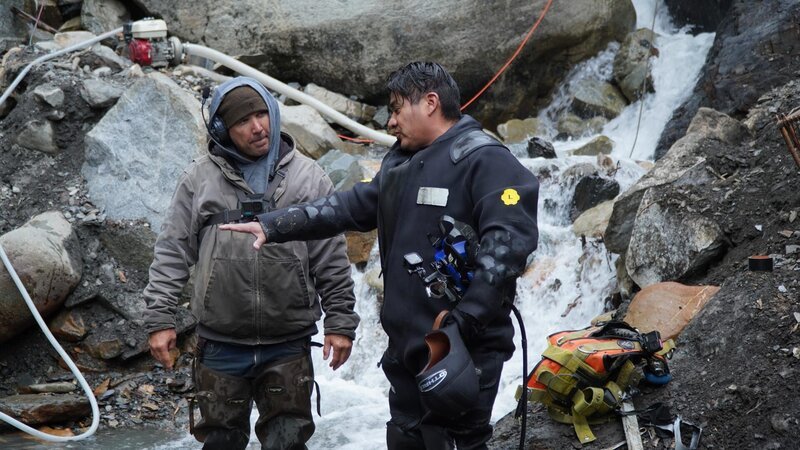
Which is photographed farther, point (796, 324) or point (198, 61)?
point (198, 61)

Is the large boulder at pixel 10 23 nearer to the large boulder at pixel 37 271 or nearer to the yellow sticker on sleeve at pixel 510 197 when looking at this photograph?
the large boulder at pixel 37 271

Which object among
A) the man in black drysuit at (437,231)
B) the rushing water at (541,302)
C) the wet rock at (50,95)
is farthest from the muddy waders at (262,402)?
the wet rock at (50,95)

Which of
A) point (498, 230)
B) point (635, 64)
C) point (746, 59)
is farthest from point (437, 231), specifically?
point (635, 64)

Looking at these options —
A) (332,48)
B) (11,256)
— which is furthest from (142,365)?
(332,48)

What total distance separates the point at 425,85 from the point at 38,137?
6.10 m

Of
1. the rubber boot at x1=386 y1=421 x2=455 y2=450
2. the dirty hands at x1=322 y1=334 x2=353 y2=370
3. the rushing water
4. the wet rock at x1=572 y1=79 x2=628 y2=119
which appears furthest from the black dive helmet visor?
the wet rock at x1=572 y1=79 x2=628 y2=119

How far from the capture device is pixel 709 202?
6.51m

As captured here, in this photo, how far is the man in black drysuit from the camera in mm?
3166

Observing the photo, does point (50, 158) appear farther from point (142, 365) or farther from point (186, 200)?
point (186, 200)

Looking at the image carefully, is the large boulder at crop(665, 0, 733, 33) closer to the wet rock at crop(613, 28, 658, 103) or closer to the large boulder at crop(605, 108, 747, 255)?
the wet rock at crop(613, 28, 658, 103)

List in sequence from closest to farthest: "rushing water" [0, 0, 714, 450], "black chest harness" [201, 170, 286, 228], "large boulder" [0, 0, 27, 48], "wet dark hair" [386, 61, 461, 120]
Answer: "wet dark hair" [386, 61, 461, 120], "black chest harness" [201, 170, 286, 228], "rushing water" [0, 0, 714, 450], "large boulder" [0, 0, 27, 48]

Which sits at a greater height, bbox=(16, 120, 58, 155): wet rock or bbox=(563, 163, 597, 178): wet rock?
bbox=(16, 120, 58, 155): wet rock

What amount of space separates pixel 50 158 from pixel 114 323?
1.98m

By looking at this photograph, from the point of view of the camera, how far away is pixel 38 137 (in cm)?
852
